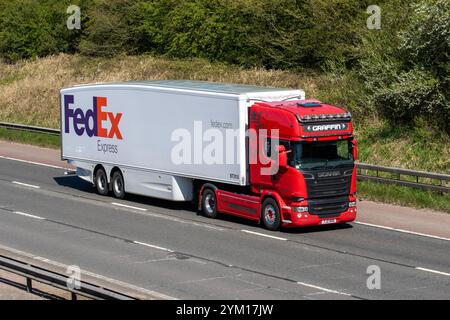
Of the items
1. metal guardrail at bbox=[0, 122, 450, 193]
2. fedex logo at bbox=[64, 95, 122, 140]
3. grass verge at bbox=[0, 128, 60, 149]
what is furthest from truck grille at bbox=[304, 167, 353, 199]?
grass verge at bbox=[0, 128, 60, 149]

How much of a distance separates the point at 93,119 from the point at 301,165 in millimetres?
8645

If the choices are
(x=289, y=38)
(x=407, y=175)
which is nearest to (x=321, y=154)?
(x=407, y=175)

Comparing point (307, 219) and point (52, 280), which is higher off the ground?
point (52, 280)

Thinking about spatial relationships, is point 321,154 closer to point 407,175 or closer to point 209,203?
point 209,203

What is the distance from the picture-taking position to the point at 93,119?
29.6 meters

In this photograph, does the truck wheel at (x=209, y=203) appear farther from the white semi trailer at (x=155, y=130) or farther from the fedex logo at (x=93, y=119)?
the fedex logo at (x=93, y=119)

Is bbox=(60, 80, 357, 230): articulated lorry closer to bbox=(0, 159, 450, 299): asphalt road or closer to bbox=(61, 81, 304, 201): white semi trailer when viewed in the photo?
bbox=(61, 81, 304, 201): white semi trailer

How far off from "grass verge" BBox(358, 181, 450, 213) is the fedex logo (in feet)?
23.6

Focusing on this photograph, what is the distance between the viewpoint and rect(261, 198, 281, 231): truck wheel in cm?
2372

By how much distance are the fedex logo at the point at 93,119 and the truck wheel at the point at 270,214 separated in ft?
20.1

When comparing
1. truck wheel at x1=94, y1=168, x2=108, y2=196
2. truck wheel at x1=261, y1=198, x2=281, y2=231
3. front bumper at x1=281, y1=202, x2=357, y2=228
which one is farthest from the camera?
truck wheel at x1=94, y1=168, x2=108, y2=196

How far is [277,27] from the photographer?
43.3 meters
